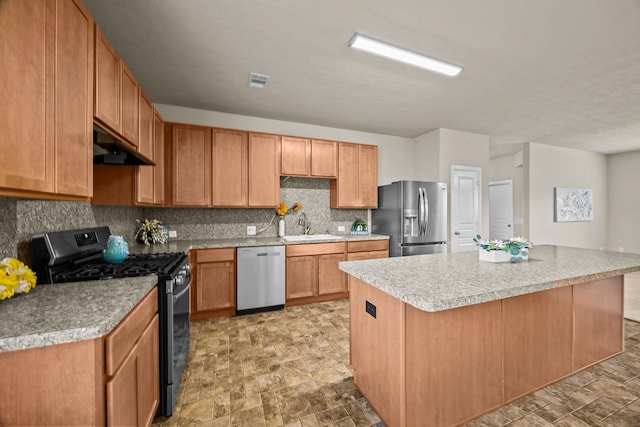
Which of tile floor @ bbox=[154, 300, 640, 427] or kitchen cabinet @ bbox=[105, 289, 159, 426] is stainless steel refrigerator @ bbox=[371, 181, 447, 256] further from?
kitchen cabinet @ bbox=[105, 289, 159, 426]

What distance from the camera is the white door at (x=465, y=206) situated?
14.7 ft

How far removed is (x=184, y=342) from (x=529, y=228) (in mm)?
6680

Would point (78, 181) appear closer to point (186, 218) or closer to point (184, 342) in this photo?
point (184, 342)

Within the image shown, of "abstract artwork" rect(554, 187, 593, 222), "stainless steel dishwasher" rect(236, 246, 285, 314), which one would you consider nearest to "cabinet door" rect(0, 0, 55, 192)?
"stainless steel dishwasher" rect(236, 246, 285, 314)

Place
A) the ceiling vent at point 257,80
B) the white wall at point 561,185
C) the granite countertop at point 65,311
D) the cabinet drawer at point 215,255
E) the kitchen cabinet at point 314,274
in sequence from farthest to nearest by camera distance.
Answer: the white wall at point 561,185, the kitchen cabinet at point 314,274, the cabinet drawer at point 215,255, the ceiling vent at point 257,80, the granite countertop at point 65,311

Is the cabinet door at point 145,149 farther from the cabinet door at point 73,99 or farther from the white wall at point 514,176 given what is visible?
the white wall at point 514,176

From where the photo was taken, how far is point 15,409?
2.86 ft

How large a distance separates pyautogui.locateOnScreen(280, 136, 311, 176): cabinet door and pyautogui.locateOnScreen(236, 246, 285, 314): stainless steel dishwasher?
1152 millimetres

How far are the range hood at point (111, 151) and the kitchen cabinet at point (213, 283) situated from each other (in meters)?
1.32

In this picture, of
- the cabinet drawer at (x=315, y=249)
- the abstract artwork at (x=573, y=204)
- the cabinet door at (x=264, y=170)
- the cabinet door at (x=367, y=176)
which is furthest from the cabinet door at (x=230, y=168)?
the abstract artwork at (x=573, y=204)

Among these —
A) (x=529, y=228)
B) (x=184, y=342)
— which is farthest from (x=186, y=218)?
(x=529, y=228)

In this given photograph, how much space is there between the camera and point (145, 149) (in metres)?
2.39

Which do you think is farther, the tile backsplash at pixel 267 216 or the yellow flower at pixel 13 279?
the tile backsplash at pixel 267 216

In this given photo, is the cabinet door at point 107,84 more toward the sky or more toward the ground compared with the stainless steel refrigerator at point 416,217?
more toward the sky
